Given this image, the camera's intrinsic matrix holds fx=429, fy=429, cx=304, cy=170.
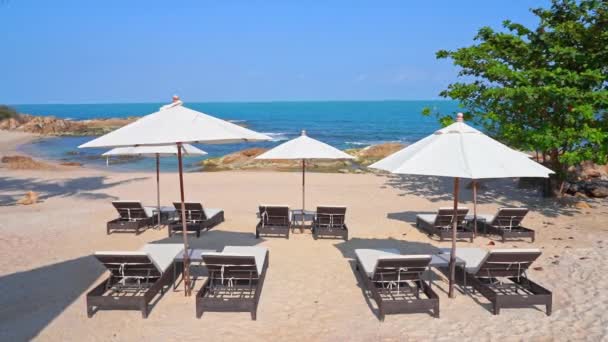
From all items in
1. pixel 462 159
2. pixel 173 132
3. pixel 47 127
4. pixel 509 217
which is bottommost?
pixel 509 217

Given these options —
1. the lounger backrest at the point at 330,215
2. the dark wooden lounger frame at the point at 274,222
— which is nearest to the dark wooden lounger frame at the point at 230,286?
the dark wooden lounger frame at the point at 274,222

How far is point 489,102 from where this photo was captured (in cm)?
1305

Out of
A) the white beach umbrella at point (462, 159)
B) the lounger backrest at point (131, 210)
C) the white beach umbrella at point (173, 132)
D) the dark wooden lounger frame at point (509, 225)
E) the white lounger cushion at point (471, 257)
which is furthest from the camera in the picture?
the lounger backrest at point (131, 210)

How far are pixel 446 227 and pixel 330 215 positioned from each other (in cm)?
257

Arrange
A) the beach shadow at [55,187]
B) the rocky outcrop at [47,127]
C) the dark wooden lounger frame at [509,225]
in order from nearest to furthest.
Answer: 1. the dark wooden lounger frame at [509,225]
2. the beach shadow at [55,187]
3. the rocky outcrop at [47,127]

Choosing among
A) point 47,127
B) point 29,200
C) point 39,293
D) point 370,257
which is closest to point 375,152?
point 29,200

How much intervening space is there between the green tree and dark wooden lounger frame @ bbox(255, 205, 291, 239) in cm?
660

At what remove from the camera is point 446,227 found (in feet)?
30.8

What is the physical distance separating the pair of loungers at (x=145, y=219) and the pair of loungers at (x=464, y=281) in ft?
14.3

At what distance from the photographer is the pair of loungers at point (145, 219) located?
30.8 ft

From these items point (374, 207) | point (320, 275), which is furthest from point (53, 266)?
point (374, 207)

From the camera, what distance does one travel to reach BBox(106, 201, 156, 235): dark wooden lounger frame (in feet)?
31.1

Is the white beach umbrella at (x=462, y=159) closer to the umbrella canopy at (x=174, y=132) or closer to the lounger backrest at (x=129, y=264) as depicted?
the umbrella canopy at (x=174, y=132)

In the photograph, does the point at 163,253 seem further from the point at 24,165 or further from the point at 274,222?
the point at 24,165
